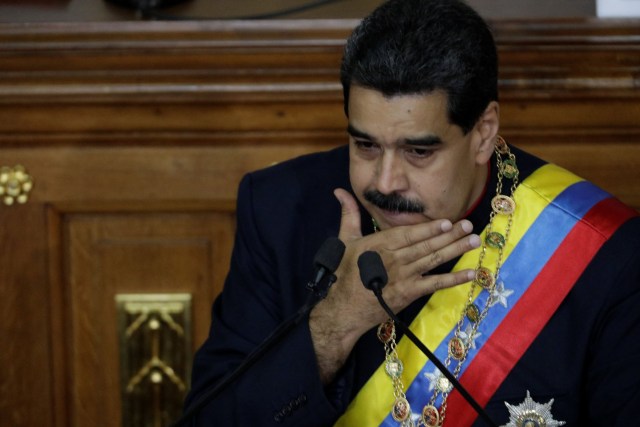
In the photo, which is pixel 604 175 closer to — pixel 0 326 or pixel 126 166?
pixel 126 166

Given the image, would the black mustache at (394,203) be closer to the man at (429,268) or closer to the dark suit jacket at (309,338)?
the man at (429,268)

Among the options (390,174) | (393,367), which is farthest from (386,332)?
(390,174)

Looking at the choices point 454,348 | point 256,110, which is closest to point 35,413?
point 256,110

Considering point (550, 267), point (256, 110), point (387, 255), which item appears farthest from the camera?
point (256, 110)

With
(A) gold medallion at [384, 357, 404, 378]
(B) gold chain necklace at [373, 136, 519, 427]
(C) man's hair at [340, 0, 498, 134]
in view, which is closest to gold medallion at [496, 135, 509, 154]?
(B) gold chain necklace at [373, 136, 519, 427]

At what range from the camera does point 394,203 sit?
170cm

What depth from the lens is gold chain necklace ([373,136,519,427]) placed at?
71.4 inches

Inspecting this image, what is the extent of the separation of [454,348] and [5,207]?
2.93 feet

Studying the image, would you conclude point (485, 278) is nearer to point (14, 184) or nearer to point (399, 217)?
point (399, 217)

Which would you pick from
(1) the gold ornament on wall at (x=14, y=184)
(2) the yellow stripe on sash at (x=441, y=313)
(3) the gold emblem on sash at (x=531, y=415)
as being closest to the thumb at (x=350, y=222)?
(2) the yellow stripe on sash at (x=441, y=313)

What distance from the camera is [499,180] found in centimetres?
189

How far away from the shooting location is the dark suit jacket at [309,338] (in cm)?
174

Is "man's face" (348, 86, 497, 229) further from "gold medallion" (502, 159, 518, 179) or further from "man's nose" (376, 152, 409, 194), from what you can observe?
"gold medallion" (502, 159, 518, 179)

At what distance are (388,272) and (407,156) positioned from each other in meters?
0.16
